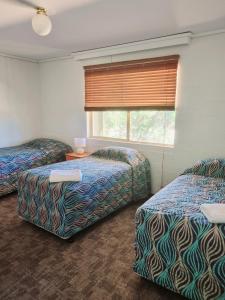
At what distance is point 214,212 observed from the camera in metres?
1.58

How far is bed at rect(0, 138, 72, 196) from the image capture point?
348 centimetres

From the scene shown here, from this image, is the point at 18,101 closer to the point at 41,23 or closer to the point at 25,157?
the point at 25,157

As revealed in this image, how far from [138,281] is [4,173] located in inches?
103

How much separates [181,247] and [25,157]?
305 centimetres

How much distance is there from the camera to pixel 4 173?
3.46 m

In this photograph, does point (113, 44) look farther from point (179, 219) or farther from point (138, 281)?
point (138, 281)

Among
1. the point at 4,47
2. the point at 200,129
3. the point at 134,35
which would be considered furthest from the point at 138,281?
the point at 4,47

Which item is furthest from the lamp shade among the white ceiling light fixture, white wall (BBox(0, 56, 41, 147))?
the white ceiling light fixture

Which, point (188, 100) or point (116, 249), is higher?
point (188, 100)

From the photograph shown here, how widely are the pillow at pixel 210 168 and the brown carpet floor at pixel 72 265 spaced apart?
3.56 feet

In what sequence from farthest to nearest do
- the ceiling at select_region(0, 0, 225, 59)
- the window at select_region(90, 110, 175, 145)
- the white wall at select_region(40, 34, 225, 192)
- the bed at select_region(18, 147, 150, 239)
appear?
the window at select_region(90, 110, 175, 145) → the white wall at select_region(40, 34, 225, 192) → the bed at select_region(18, 147, 150, 239) → the ceiling at select_region(0, 0, 225, 59)

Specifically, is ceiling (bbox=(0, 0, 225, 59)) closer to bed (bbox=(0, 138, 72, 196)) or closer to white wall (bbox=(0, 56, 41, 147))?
white wall (bbox=(0, 56, 41, 147))

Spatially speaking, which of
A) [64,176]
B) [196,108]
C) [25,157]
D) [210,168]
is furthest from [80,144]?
[210,168]

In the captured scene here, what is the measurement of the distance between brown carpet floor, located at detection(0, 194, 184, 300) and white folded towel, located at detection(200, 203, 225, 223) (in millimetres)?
671
